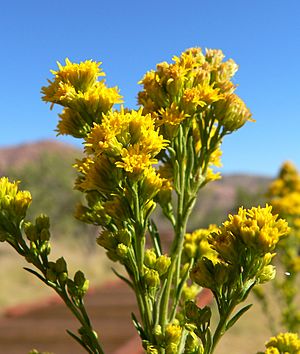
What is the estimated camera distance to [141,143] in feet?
4.09

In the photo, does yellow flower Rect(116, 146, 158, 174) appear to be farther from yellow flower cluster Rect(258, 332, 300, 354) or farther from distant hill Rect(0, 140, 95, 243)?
distant hill Rect(0, 140, 95, 243)

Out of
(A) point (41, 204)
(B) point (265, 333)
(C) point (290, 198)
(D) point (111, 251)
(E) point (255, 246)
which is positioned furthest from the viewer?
(A) point (41, 204)

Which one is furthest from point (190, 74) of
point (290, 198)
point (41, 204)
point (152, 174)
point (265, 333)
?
point (41, 204)

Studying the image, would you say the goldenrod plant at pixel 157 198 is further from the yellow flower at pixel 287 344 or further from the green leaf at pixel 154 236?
the yellow flower at pixel 287 344

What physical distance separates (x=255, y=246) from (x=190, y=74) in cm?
59

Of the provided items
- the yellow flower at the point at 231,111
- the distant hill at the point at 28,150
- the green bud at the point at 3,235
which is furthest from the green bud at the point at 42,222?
the distant hill at the point at 28,150

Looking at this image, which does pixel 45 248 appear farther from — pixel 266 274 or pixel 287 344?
pixel 287 344

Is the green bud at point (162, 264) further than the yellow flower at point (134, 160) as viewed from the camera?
Yes

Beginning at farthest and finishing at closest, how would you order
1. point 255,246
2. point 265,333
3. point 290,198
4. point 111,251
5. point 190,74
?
→ point 265,333
point 290,198
point 190,74
point 111,251
point 255,246

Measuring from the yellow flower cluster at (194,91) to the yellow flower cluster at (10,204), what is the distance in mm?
471

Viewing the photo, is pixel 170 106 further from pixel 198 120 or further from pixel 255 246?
pixel 255 246

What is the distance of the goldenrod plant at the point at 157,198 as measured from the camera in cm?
124

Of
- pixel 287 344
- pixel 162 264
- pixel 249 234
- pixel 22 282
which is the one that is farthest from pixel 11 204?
pixel 22 282

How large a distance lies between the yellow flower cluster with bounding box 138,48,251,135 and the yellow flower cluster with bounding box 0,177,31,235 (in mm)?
471
